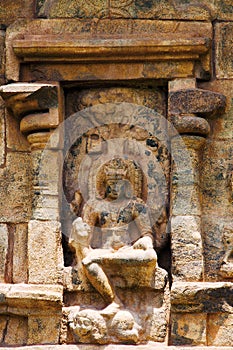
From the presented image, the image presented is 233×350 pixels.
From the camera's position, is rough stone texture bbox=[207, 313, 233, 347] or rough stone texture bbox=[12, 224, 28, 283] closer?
rough stone texture bbox=[207, 313, 233, 347]

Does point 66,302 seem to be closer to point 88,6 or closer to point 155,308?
point 155,308

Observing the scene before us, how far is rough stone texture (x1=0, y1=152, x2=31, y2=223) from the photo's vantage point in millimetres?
7922

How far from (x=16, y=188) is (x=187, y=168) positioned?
1175mm

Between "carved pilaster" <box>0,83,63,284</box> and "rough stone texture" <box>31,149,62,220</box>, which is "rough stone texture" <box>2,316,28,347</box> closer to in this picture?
"carved pilaster" <box>0,83,63,284</box>

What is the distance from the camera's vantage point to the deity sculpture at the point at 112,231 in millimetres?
7598

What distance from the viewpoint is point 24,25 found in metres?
8.08

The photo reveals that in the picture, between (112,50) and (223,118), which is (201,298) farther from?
(112,50)

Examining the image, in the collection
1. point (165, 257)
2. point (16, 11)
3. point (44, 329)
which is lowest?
point (44, 329)

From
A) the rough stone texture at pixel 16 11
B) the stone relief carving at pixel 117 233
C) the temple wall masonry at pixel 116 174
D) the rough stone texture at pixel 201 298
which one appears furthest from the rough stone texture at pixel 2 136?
the rough stone texture at pixel 201 298

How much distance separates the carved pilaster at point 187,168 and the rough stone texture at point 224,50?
0.21 m

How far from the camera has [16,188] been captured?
7.97 metres

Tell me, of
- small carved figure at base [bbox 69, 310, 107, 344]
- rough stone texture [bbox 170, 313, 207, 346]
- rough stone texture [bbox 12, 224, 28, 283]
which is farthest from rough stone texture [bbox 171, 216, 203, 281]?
rough stone texture [bbox 12, 224, 28, 283]

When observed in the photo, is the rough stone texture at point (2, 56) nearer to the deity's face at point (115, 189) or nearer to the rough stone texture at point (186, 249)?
the deity's face at point (115, 189)

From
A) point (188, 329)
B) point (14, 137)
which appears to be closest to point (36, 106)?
point (14, 137)
